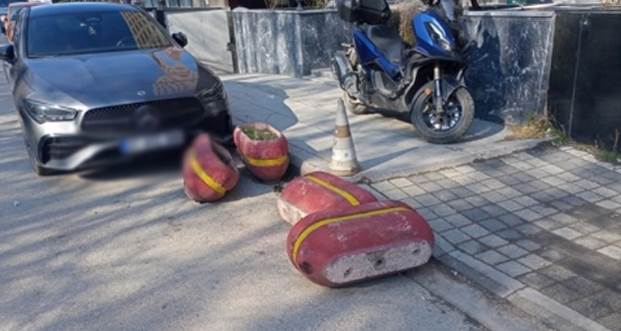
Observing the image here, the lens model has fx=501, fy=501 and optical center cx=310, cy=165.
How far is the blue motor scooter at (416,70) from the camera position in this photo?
484cm

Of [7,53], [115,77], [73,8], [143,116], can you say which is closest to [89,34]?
[73,8]

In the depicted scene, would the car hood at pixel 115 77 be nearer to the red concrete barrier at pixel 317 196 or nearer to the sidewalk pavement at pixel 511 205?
the sidewalk pavement at pixel 511 205

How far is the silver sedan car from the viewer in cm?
428

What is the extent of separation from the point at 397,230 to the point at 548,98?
10.1 ft

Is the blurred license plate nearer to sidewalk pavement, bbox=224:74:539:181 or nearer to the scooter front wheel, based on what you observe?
sidewalk pavement, bbox=224:74:539:181

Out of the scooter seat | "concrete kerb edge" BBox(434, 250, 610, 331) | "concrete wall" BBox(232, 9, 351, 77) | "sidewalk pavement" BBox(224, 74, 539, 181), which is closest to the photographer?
"concrete kerb edge" BBox(434, 250, 610, 331)

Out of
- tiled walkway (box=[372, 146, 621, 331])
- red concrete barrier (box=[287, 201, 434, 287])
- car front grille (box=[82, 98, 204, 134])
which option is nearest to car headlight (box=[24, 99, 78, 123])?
car front grille (box=[82, 98, 204, 134])

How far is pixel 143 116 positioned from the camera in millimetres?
4367

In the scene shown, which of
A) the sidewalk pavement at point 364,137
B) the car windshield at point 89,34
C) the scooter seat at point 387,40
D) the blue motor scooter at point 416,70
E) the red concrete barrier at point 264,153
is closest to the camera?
the red concrete barrier at point 264,153

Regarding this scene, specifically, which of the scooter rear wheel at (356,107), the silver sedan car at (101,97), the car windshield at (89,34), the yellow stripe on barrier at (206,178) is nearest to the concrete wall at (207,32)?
the car windshield at (89,34)

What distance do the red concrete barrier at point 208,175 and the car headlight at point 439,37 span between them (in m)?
2.27

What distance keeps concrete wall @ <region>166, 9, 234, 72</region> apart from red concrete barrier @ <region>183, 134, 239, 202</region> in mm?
6185

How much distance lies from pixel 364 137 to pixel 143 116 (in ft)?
7.65

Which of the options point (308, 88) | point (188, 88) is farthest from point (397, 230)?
point (308, 88)
